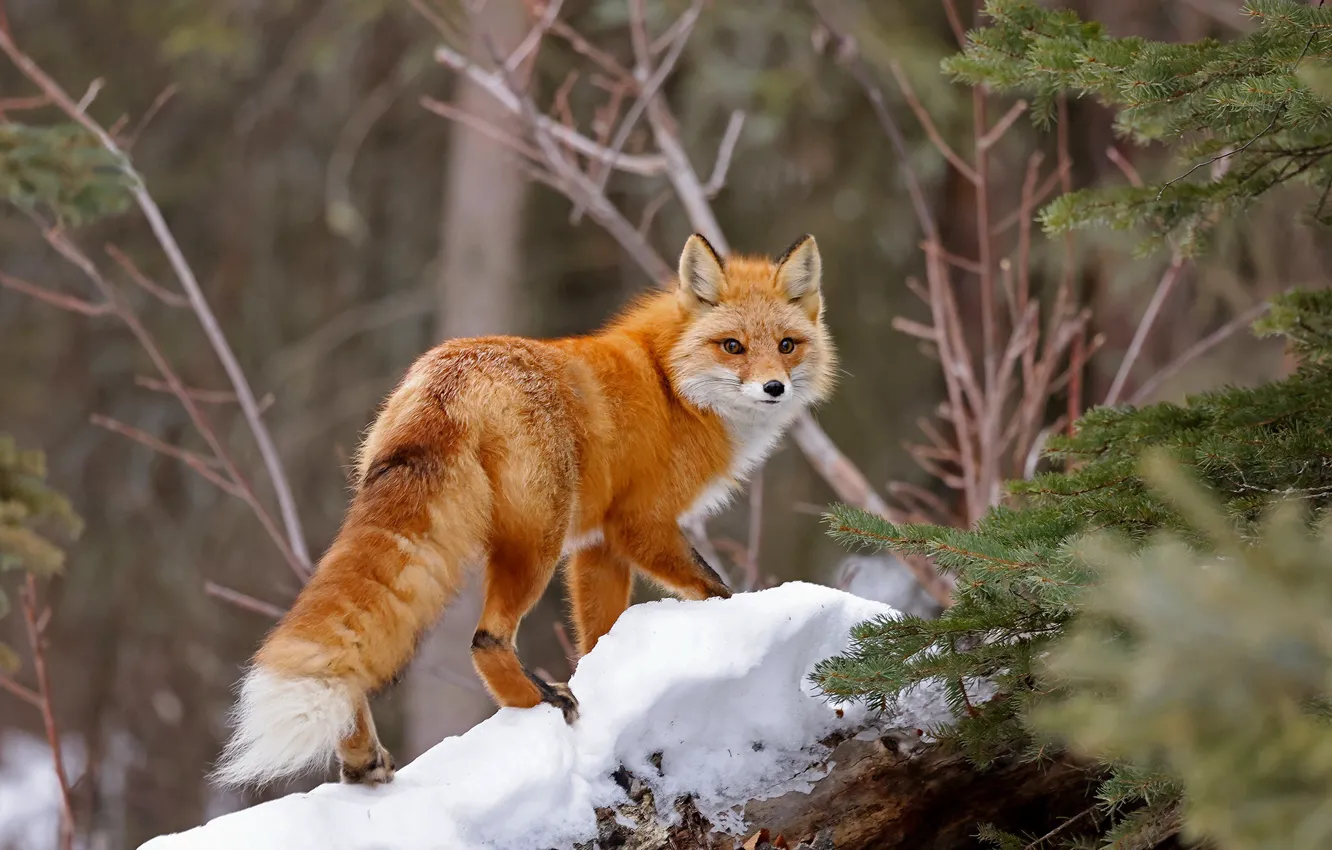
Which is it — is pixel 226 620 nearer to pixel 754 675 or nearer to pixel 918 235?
pixel 918 235

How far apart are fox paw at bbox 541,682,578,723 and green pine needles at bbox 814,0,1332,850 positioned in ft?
2.45

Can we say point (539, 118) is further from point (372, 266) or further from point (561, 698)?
point (372, 266)

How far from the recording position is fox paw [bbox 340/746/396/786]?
3021 mm

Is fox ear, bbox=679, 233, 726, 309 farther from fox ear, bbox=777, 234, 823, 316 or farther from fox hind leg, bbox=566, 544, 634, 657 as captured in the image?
fox hind leg, bbox=566, 544, 634, 657

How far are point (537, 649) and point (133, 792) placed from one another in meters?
4.87

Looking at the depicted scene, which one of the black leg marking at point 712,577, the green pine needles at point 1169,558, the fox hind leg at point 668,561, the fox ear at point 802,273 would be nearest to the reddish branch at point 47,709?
the fox hind leg at point 668,561

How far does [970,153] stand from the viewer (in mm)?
9930

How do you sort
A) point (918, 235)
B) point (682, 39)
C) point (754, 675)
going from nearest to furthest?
point (754, 675)
point (682, 39)
point (918, 235)

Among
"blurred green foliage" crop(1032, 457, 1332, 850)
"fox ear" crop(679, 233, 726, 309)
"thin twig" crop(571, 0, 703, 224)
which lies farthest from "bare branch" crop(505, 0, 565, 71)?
"blurred green foliage" crop(1032, 457, 1332, 850)

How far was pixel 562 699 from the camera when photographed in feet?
11.0

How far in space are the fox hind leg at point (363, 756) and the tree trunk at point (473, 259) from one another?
695 cm

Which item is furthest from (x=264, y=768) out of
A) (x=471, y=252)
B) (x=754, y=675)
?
(x=471, y=252)

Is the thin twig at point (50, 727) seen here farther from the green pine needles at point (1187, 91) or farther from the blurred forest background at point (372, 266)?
the blurred forest background at point (372, 266)

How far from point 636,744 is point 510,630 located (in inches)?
20.9
